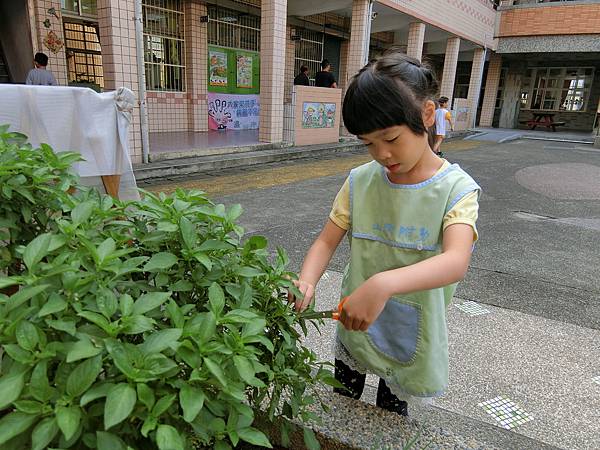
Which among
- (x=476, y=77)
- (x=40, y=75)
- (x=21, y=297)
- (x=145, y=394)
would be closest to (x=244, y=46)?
(x=40, y=75)

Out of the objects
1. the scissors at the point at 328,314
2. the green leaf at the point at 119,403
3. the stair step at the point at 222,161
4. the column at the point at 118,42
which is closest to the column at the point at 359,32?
the stair step at the point at 222,161

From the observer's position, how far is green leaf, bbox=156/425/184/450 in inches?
28.3

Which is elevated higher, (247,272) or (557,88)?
(557,88)

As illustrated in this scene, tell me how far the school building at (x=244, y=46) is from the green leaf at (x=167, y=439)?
731cm

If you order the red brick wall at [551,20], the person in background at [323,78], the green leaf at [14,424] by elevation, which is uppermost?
the red brick wall at [551,20]

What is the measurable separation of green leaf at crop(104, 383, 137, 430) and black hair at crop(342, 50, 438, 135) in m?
0.86

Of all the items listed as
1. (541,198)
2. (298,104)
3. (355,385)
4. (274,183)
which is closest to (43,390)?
(355,385)

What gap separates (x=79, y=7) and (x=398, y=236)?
401 inches

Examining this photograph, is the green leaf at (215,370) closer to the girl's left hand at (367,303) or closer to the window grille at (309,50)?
the girl's left hand at (367,303)

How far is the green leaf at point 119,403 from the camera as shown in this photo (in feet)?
2.25

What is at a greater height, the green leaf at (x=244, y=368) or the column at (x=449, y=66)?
the column at (x=449, y=66)

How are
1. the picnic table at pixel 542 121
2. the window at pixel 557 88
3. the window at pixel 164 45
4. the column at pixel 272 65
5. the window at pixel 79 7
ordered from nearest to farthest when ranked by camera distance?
the window at pixel 79 7 < the column at pixel 272 65 < the window at pixel 164 45 < the picnic table at pixel 542 121 < the window at pixel 557 88

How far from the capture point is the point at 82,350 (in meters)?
0.72

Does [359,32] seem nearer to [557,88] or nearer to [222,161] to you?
[222,161]
